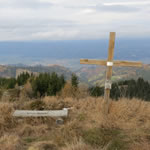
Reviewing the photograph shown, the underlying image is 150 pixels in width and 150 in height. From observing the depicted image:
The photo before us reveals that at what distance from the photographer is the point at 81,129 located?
4707mm

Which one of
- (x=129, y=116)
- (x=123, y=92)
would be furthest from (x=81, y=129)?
(x=123, y=92)

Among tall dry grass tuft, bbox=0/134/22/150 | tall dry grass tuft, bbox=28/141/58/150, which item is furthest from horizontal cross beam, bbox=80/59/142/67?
tall dry grass tuft, bbox=0/134/22/150

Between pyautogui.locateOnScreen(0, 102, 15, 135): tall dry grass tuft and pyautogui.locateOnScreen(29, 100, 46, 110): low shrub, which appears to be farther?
pyautogui.locateOnScreen(29, 100, 46, 110): low shrub

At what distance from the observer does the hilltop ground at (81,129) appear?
3.89 meters

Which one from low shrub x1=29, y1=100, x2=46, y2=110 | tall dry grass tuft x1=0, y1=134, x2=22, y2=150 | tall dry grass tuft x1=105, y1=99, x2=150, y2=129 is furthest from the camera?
low shrub x1=29, y1=100, x2=46, y2=110

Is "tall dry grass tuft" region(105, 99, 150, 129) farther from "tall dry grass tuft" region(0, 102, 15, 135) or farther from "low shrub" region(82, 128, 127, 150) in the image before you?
"tall dry grass tuft" region(0, 102, 15, 135)

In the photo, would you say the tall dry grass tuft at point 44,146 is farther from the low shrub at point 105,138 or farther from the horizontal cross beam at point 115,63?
the horizontal cross beam at point 115,63

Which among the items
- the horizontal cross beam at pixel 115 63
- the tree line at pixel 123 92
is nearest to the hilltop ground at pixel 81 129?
the tree line at pixel 123 92

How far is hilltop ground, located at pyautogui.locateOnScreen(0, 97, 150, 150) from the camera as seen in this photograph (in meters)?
3.89

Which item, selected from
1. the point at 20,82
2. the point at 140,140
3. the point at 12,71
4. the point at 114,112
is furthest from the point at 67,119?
the point at 12,71

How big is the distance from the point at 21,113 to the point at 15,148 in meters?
2.02

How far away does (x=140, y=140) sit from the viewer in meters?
4.04

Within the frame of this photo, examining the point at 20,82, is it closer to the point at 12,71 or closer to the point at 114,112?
the point at 114,112

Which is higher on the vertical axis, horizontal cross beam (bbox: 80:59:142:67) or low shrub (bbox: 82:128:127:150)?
horizontal cross beam (bbox: 80:59:142:67)
